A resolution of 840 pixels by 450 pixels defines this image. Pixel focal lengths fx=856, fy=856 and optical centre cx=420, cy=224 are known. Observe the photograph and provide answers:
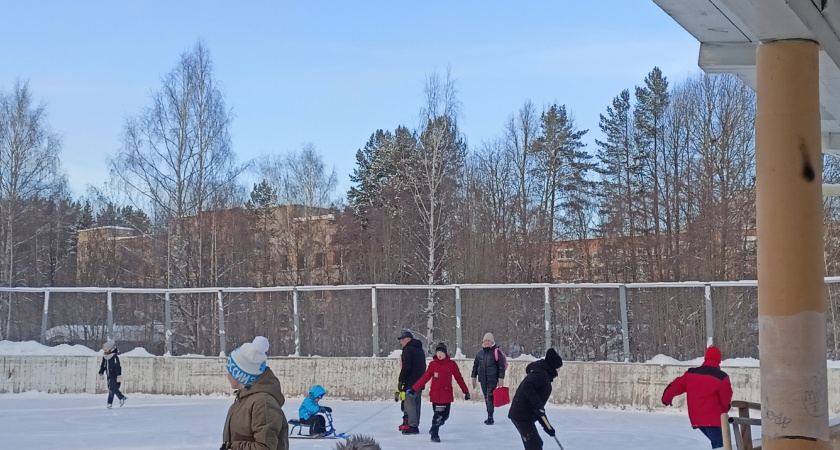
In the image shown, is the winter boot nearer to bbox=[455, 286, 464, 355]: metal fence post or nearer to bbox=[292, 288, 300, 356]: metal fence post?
bbox=[455, 286, 464, 355]: metal fence post

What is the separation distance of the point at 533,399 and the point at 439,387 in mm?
4110

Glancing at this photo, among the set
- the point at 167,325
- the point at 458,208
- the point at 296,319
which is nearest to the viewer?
the point at 296,319

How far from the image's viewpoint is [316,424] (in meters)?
13.6

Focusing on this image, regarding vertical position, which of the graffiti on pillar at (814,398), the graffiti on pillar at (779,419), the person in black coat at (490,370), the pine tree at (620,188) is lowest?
the person in black coat at (490,370)

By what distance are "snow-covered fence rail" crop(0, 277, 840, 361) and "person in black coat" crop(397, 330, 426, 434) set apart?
500 cm

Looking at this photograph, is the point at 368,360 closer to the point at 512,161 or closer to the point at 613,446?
the point at 613,446

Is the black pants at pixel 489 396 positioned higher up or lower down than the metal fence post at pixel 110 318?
lower down

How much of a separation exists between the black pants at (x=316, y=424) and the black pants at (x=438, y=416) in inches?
68.1

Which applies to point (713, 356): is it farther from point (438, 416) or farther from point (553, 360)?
point (438, 416)

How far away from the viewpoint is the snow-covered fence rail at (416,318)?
58.0 ft

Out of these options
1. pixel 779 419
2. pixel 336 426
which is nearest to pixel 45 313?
pixel 336 426

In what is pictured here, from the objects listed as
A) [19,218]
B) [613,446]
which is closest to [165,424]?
[613,446]

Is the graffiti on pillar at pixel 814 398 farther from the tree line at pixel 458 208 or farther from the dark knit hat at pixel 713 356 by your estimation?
the tree line at pixel 458 208

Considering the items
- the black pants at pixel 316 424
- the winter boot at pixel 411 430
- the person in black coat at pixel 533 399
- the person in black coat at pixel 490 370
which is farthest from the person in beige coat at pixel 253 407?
the person in black coat at pixel 490 370
